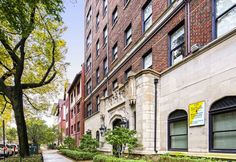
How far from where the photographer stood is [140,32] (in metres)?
16.5

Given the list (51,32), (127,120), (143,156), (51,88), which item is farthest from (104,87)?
(143,156)

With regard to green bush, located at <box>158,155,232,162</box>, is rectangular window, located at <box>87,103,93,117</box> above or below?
above

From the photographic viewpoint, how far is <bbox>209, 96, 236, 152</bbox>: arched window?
26.5ft

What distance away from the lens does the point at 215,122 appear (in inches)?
349

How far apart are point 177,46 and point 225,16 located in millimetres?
3155

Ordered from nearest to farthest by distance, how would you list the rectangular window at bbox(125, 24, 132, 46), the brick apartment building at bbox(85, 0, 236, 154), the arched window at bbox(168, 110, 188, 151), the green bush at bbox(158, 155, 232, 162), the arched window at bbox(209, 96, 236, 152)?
the arched window at bbox(209, 96, 236, 152) < the green bush at bbox(158, 155, 232, 162) < the brick apartment building at bbox(85, 0, 236, 154) < the arched window at bbox(168, 110, 188, 151) < the rectangular window at bbox(125, 24, 132, 46)

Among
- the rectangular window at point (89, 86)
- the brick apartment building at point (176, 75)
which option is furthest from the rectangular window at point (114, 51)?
the rectangular window at point (89, 86)

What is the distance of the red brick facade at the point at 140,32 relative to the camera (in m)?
10.2

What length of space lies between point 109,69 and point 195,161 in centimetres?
1566

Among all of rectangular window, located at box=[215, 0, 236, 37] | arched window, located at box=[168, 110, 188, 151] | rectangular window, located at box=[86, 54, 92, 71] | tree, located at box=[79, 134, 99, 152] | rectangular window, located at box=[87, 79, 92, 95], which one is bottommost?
tree, located at box=[79, 134, 99, 152]

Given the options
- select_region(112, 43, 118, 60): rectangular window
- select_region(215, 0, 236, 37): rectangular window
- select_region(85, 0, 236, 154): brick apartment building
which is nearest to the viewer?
select_region(85, 0, 236, 154): brick apartment building

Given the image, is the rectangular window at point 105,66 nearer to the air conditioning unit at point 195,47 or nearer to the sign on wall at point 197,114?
the air conditioning unit at point 195,47

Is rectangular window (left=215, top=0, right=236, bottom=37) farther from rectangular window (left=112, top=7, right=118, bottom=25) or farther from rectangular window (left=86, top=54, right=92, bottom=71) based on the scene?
rectangular window (left=86, top=54, right=92, bottom=71)

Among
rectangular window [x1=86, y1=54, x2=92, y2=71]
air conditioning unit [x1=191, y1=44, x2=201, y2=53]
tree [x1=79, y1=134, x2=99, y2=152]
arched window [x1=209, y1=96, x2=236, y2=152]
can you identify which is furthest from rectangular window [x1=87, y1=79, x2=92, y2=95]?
arched window [x1=209, y1=96, x2=236, y2=152]
